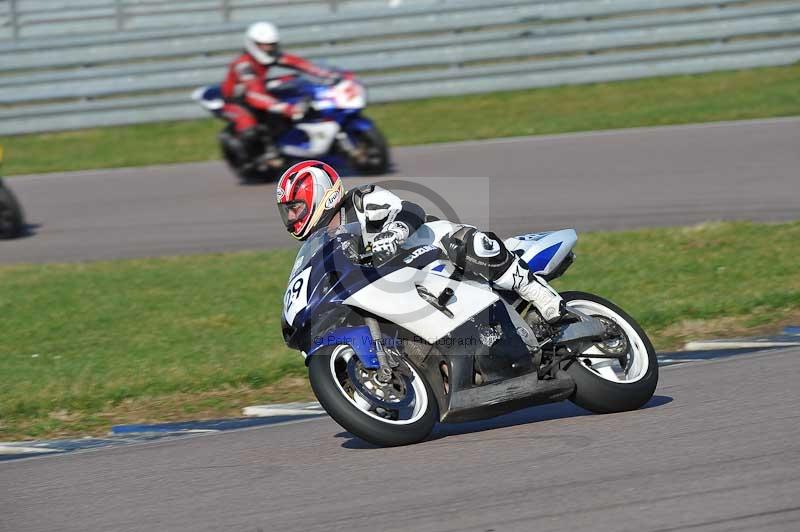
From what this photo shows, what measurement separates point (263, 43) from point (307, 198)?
9.25 m

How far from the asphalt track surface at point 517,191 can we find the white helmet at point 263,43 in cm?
158

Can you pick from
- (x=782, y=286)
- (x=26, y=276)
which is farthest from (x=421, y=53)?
(x=782, y=286)

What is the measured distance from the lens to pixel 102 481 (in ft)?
18.0

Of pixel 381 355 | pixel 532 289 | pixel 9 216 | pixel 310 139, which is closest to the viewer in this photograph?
pixel 381 355

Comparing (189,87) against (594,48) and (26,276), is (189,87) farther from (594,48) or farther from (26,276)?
(26,276)

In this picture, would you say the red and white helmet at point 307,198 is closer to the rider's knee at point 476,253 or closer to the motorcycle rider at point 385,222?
the motorcycle rider at point 385,222

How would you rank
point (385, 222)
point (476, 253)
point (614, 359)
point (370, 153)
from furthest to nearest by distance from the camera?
1. point (370, 153)
2. point (614, 359)
3. point (476, 253)
4. point (385, 222)

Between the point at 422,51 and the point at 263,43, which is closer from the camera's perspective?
the point at 263,43

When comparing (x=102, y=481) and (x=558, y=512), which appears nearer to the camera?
(x=558, y=512)

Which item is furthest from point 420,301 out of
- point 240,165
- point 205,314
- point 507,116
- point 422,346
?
point 507,116

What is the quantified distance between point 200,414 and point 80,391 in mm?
967

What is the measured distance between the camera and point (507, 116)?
16.8 metres

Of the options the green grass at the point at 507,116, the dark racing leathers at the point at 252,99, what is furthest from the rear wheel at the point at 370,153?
the green grass at the point at 507,116

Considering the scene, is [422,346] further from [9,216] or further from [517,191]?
[9,216]
